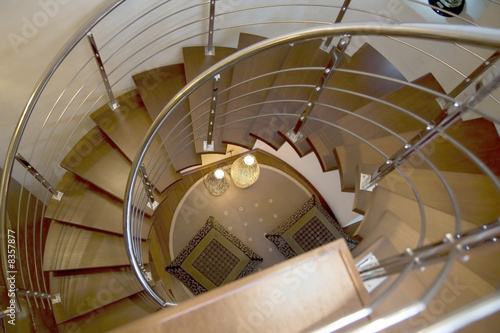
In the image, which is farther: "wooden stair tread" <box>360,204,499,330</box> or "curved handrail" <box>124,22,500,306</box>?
"wooden stair tread" <box>360,204,499,330</box>

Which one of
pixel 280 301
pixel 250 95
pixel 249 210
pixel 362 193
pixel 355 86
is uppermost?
pixel 250 95

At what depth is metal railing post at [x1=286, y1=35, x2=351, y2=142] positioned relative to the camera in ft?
6.06

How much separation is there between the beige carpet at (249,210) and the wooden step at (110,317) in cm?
107

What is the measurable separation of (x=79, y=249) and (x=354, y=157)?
2380 mm

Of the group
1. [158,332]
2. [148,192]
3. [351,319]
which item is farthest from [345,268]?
[148,192]

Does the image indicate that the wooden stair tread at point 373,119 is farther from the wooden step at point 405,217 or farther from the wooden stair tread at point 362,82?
the wooden step at point 405,217

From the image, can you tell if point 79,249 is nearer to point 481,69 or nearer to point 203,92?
point 203,92

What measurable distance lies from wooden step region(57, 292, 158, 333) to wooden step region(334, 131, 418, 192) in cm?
204

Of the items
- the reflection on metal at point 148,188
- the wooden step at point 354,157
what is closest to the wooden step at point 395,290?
the wooden step at point 354,157

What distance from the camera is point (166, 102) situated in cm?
307

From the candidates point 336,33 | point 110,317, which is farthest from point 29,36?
point 110,317

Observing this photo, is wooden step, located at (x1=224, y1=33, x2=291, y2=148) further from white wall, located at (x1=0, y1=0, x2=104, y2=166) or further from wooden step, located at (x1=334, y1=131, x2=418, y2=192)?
white wall, located at (x1=0, y1=0, x2=104, y2=166)

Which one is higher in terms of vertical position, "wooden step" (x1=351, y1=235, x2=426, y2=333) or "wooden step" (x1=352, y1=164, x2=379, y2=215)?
"wooden step" (x1=352, y1=164, x2=379, y2=215)

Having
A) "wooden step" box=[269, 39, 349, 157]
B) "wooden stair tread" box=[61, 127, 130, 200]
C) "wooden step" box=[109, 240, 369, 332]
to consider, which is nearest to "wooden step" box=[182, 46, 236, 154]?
"wooden step" box=[269, 39, 349, 157]
